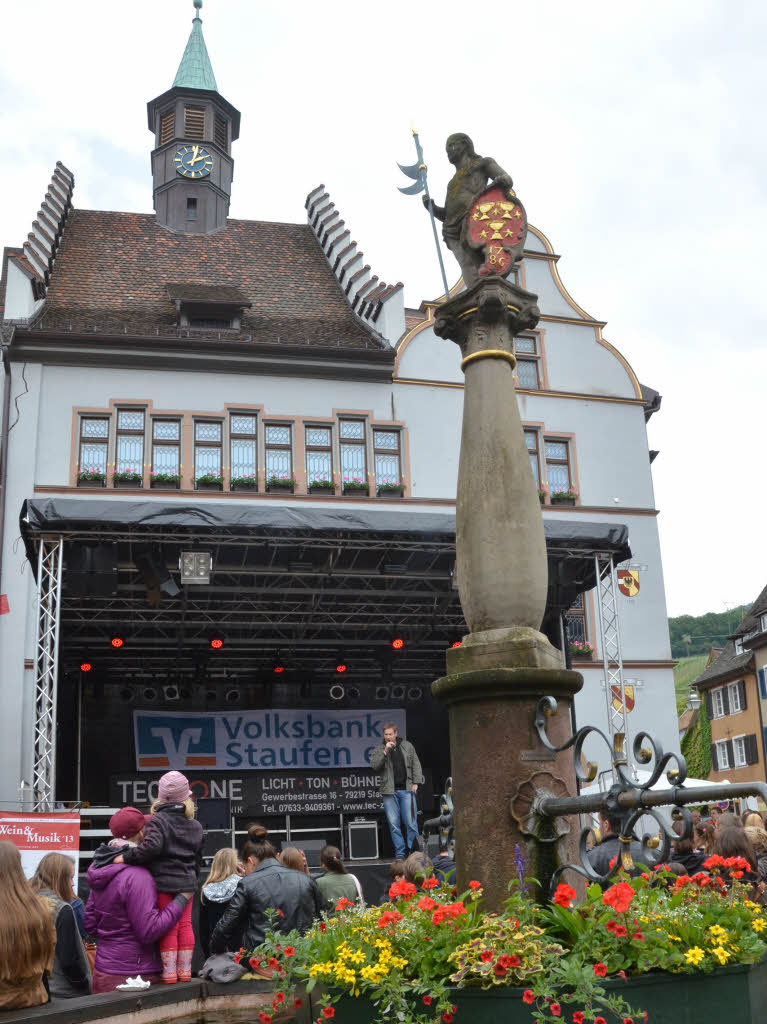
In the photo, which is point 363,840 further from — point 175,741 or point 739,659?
point 739,659

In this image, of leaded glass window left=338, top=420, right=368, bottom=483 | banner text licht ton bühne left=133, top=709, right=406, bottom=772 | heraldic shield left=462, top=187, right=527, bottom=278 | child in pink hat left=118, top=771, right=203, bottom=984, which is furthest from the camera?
leaded glass window left=338, top=420, right=368, bottom=483

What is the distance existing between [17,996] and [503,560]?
8.77 ft

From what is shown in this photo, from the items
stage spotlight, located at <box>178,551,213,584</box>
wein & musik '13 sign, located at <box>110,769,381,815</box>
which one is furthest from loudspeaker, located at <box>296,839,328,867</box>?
stage spotlight, located at <box>178,551,213,584</box>

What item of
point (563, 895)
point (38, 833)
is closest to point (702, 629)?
point (38, 833)

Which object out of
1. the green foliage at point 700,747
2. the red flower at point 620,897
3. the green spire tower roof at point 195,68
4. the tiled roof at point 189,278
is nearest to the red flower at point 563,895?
the red flower at point 620,897

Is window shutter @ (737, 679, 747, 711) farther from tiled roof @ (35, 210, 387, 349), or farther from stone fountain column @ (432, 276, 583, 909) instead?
stone fountain column @ (432, 276, 583, 909)

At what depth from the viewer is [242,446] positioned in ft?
82.0

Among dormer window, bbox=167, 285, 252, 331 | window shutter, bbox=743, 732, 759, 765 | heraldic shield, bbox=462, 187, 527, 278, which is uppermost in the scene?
dormer window, bbox=167, 285, 252, 331

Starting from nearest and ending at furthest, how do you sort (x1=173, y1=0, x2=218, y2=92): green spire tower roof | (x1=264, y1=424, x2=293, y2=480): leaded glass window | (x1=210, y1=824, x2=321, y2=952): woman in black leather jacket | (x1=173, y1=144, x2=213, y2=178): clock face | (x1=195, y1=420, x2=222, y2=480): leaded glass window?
(x1=210, y1=824, x2=321, y2=952): woman in black leather jacket, (x1=195, y1=420, x2=222, y2=480): leaded glass window, (x1=264, y1=424, x2=293, y2=480): leaded glass window, (x1=173, y1=144, x2=213, y2=178): clock face, (x1=173, y1=0, x2=218, y2=92): green spire tower roof

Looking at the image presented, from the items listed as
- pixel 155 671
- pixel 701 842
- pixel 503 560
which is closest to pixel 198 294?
pixel 155 671

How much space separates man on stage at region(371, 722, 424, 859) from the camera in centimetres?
1377

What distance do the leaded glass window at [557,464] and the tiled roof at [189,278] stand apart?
457cm

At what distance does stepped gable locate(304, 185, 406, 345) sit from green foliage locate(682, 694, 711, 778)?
26.8m

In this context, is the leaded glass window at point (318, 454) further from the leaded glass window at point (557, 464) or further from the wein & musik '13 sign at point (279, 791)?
the wein & musik '13 sign at point (279, 791)
